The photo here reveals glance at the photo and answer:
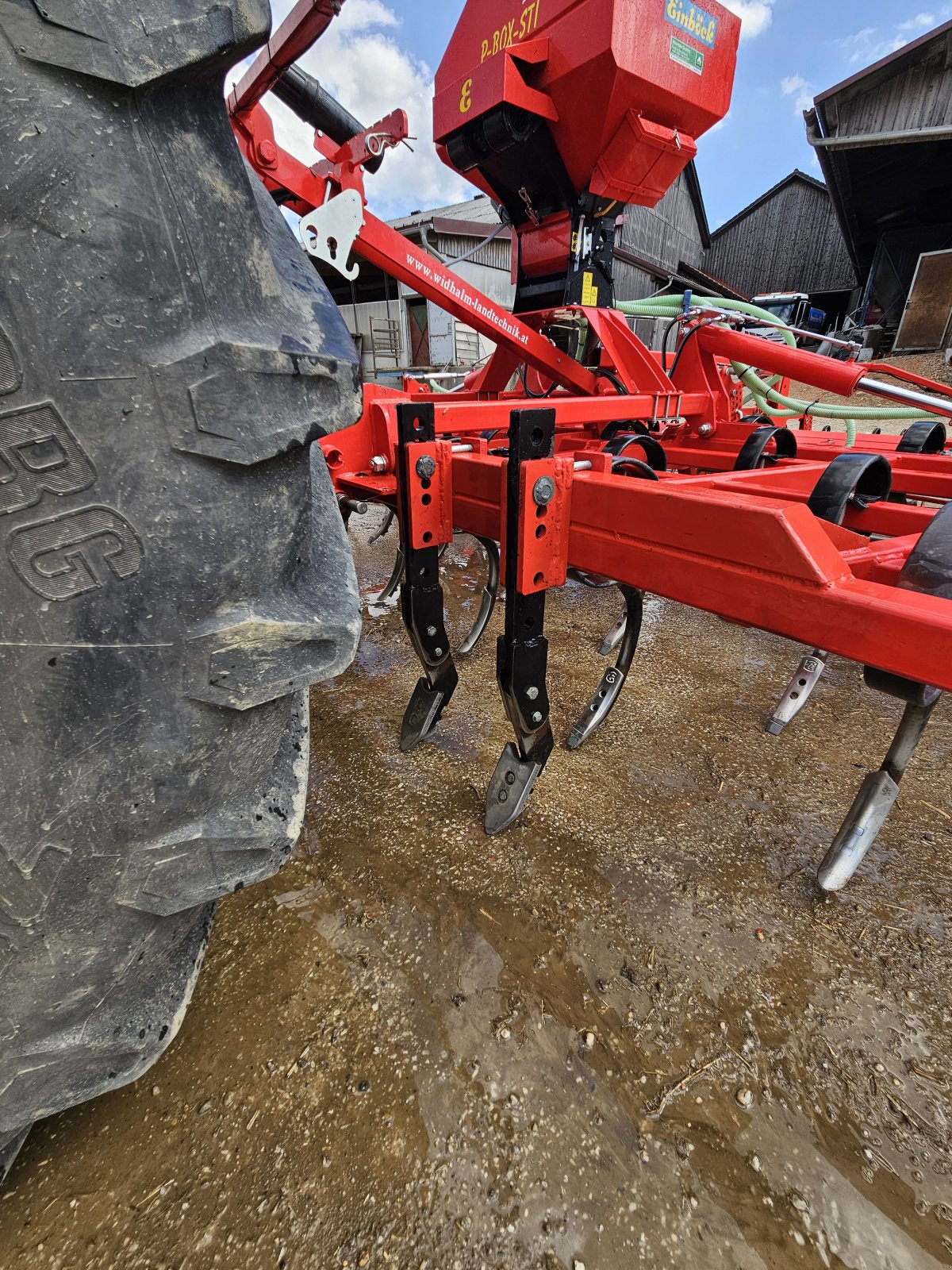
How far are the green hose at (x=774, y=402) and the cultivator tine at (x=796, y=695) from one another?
119 centimetres

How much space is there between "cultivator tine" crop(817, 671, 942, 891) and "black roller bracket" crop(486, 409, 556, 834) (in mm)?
826

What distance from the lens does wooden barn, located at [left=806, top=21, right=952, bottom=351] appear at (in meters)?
10.3

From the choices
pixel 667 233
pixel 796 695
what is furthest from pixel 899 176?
pixel 796 695

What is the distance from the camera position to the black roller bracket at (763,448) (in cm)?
220

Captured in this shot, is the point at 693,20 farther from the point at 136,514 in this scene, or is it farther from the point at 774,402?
the point at 136,514

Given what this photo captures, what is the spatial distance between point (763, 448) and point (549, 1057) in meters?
2.21

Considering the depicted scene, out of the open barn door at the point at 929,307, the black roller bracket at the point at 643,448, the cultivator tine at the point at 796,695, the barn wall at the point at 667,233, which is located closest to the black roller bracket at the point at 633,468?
the black roller bracket at the point at 643,448

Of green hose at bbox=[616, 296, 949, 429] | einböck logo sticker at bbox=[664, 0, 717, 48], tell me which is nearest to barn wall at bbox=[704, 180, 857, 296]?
green hose at bbox=[616, 296, 949, 429]

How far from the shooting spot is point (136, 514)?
582mm

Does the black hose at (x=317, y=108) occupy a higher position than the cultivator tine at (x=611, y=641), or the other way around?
the black hose at (x=317, y=108)

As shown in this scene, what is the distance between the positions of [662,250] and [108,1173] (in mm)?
24242

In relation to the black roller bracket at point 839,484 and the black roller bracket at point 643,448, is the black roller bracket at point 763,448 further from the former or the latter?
the black roller bracket at point 839,484

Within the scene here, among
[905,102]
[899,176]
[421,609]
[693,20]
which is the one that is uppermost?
[905,102]

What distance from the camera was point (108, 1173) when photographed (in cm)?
95
